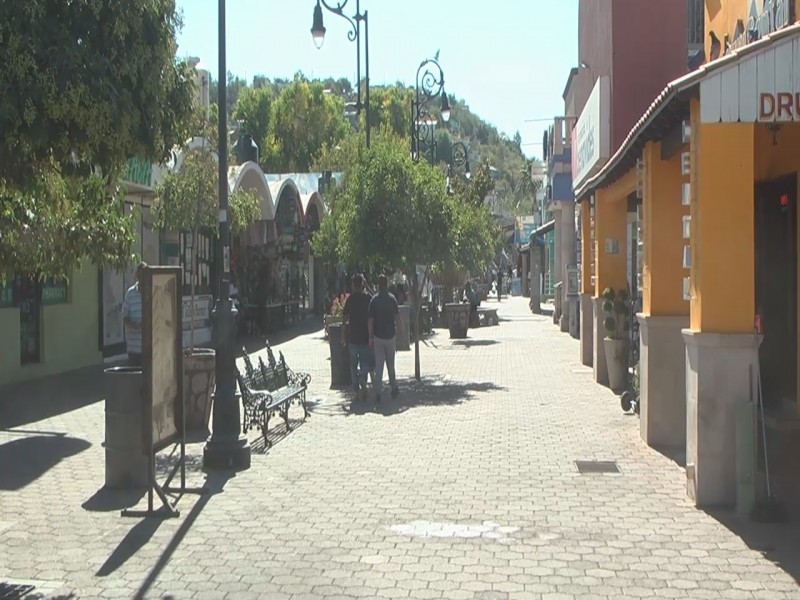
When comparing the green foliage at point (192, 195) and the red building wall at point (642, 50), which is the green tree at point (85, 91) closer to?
the green foliage at point (192, 195)

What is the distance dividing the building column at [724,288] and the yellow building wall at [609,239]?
304 inches

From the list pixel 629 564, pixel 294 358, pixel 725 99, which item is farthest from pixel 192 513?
pixel 294 358

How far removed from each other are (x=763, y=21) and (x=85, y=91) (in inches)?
240

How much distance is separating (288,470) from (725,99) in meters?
5.35

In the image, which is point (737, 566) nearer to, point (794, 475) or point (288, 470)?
point (794, 475)

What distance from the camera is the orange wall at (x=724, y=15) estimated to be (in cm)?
994

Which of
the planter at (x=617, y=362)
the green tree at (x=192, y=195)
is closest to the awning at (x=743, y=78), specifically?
the planter at (x=617, y=362)

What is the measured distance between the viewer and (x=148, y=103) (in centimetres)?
613

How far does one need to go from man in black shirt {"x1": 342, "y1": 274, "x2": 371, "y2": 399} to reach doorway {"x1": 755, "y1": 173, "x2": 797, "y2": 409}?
573 centimetres

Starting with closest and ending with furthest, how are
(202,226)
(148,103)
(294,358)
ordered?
1. (148,103)
2. (202,226)
3. (294,358)

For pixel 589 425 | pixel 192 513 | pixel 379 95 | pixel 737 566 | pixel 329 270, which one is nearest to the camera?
pixel 737 566

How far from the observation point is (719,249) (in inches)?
313

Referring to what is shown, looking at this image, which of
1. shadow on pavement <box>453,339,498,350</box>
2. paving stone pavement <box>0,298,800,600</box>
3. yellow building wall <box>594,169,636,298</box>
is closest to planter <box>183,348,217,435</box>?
paving stone pavement <box>0,298,800,600</box>

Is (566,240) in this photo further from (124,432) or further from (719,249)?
(124,432)
